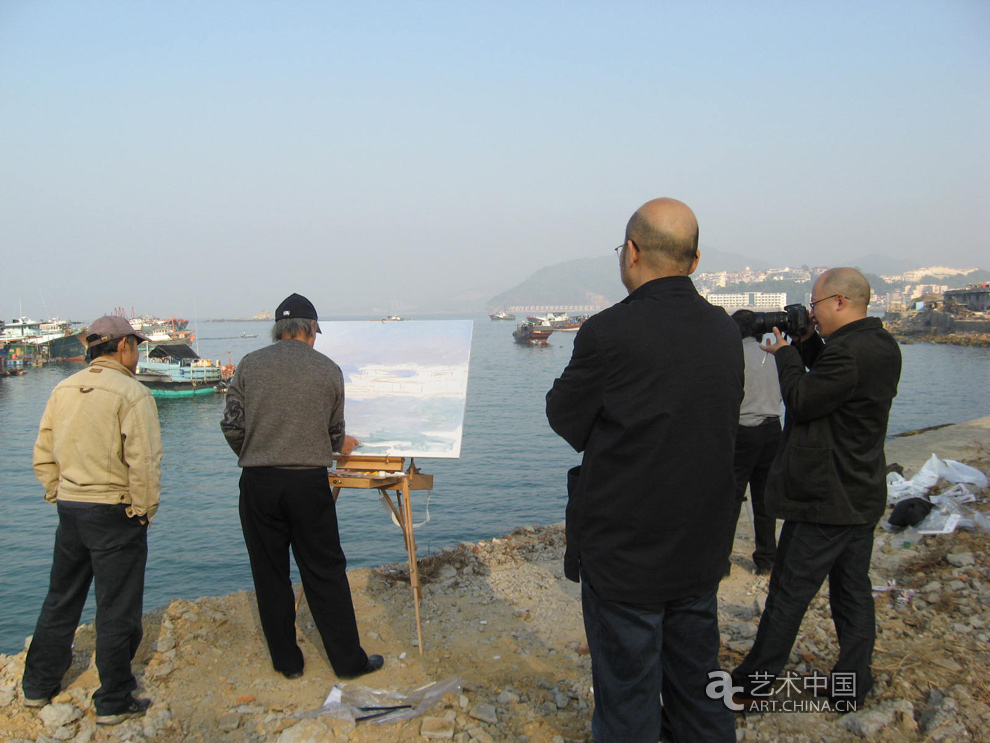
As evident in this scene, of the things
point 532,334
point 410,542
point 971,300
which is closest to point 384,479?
point 410,542

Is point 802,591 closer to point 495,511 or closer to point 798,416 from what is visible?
point 798,416

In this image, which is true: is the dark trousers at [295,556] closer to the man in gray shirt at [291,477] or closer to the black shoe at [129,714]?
the man in gray shirt at [291,477]

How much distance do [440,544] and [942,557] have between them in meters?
6.46

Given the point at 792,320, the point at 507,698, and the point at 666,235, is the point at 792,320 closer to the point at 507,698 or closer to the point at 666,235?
the point at 666,235

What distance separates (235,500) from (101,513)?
13.0 m

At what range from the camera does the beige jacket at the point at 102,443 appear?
311 centimetres

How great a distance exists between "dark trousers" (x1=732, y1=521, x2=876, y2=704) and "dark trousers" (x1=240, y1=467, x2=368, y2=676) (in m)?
2.00

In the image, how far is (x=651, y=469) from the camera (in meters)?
1.91

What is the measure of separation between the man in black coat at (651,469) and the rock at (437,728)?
38.7 inches

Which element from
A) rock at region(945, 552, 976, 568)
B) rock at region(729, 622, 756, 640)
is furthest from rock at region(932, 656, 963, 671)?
rock at region(945, 552, 976, 568)

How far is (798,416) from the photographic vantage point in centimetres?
288

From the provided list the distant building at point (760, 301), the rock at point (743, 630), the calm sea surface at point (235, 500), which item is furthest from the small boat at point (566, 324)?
the rock at point (743, 630)

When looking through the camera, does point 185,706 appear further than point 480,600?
No

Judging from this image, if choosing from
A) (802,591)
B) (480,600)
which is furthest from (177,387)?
(802,591)
